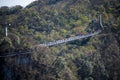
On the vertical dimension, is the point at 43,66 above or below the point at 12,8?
below

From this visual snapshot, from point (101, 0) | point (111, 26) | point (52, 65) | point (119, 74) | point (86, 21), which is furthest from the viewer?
point (101, 0)

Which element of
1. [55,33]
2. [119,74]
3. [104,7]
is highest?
[104,7]

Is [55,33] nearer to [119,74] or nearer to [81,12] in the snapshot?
[81,12]

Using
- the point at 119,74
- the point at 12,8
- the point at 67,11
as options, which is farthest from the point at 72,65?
the point at 12,8

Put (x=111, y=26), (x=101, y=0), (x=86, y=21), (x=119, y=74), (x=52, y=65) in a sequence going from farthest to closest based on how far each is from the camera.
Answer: (x=101, y=0) → (x=86, y=21) → (x=111, y=26) → (x=119, y=74) → (x=52, y=65)

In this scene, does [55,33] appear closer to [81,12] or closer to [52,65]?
[81,12]

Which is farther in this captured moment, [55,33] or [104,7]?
[104,7]

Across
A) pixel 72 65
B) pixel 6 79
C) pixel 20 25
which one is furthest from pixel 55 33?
pixel 6 79
